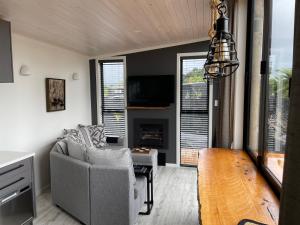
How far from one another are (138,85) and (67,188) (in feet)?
8.66

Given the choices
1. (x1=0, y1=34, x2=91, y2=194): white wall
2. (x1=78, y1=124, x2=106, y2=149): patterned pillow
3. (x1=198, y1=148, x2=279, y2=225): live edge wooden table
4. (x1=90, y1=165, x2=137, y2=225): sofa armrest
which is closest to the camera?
(x1=198, y1=148, x2=279, y2=225): live edge wooden table

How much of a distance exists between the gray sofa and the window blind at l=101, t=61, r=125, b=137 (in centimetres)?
244

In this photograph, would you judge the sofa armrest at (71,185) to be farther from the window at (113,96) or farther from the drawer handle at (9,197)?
the window at (113,96)

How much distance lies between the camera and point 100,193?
8.59 feet

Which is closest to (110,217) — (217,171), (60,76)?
(217,171)

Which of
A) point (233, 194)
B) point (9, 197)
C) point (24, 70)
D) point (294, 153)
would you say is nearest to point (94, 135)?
point (24, 70)

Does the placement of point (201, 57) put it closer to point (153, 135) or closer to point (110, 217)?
point (153, 135)

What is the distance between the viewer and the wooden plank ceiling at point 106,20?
90.8 inches

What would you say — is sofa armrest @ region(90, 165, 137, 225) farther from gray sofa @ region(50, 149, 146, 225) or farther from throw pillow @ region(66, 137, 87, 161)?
throw pillow @ region(66, 137, 87, 161)

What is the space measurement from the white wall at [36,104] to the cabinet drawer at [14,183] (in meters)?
0.76

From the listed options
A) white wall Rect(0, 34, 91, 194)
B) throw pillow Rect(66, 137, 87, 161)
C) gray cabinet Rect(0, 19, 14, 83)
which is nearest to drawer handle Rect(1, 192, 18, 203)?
throw pillow Rect(66, 137, 87, 161)

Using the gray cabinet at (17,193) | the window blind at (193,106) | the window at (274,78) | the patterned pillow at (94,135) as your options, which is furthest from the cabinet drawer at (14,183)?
the window blind at (193,106)

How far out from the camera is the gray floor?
2949 millimetres

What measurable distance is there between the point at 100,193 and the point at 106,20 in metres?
2.02
